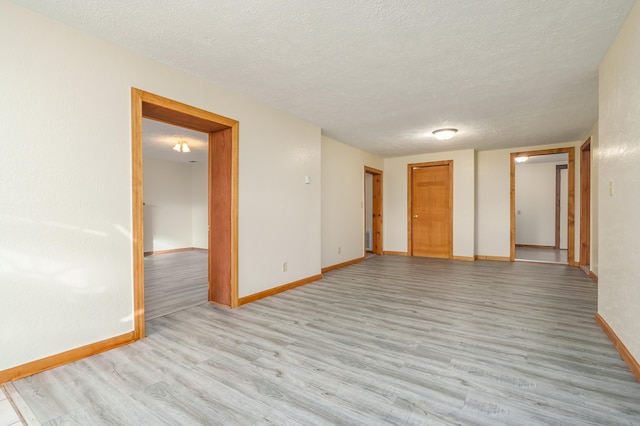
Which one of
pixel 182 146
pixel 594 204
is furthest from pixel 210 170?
pixel 594 204

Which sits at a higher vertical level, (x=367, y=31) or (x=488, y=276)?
(x=367, y=31)

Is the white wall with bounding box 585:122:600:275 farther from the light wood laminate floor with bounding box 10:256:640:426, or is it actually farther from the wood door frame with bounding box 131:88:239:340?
the wood door frame with bounding box 131:88:239:340

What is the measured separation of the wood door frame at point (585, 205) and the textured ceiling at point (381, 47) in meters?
1.76

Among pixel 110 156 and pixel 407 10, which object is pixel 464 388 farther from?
pixel 110 156

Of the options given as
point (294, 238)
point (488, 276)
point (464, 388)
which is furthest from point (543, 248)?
point (464, 388)

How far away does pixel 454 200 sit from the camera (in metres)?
6.72

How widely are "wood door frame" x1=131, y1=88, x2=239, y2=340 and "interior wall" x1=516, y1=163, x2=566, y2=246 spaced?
8.73 m

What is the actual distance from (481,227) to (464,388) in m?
5.60

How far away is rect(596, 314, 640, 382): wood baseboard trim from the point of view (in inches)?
77.0

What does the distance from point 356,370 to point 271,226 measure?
2.25 m

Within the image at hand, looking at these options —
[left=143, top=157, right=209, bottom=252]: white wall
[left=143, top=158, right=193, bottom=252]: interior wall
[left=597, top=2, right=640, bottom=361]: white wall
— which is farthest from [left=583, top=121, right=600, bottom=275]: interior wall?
[left=143, top=158, right=193, bottom=252]: interior wall

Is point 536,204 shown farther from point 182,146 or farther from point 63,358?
point 63,358

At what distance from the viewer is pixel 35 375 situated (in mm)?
2020

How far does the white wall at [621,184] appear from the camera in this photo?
2.00m
